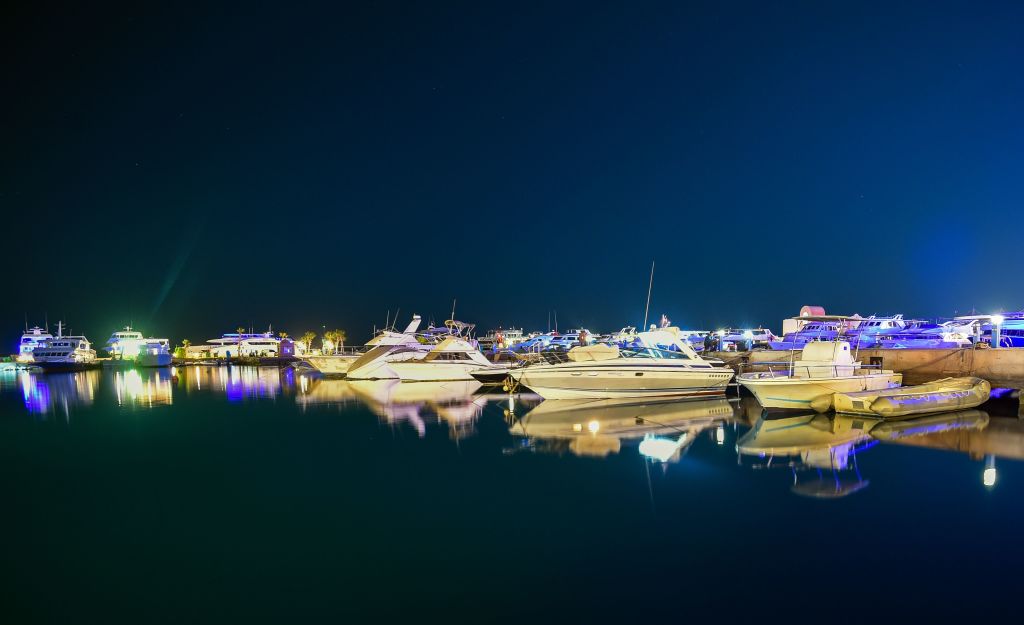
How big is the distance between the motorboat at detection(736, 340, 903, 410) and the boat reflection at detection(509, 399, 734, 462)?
1.48 meters

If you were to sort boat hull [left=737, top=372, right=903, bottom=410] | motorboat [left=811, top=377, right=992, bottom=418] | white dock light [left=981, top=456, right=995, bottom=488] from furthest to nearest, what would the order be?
boat hull [left=737, top=372, right=903, bottom=410] < motorboat [left=811, top=377, right=992, bottom=418] < white dock light [left=981, top=456, right=995, bottom=488]

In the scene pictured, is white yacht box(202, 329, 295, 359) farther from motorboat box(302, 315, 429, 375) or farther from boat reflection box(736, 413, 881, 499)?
boat reflection box(736, 413, 881, 499)

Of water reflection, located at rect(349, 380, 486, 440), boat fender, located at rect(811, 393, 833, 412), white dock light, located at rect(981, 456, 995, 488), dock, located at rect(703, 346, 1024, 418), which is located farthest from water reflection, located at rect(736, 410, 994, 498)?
water reflection, located at rect(349, 380, 486, 440)

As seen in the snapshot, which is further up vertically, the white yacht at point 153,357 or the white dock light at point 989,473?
the white yacht at point 153,357

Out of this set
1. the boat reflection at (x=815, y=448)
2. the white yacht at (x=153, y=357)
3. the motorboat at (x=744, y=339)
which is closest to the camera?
the boat reflection at (x=815, y=448)

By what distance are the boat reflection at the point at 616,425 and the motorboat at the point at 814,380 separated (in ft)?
4.85

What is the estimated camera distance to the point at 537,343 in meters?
57.2

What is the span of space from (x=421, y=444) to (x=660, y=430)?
657 cm

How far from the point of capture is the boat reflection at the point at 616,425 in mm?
13703

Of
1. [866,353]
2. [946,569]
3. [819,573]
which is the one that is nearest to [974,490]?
[946,569]

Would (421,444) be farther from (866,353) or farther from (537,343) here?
(537,343)

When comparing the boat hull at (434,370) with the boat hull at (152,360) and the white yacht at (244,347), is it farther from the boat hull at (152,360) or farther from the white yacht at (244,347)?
the white yacht at (244,347)

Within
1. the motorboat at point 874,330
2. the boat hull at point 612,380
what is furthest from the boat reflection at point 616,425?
the motorboat at point 874,330

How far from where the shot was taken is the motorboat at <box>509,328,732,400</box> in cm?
2109
